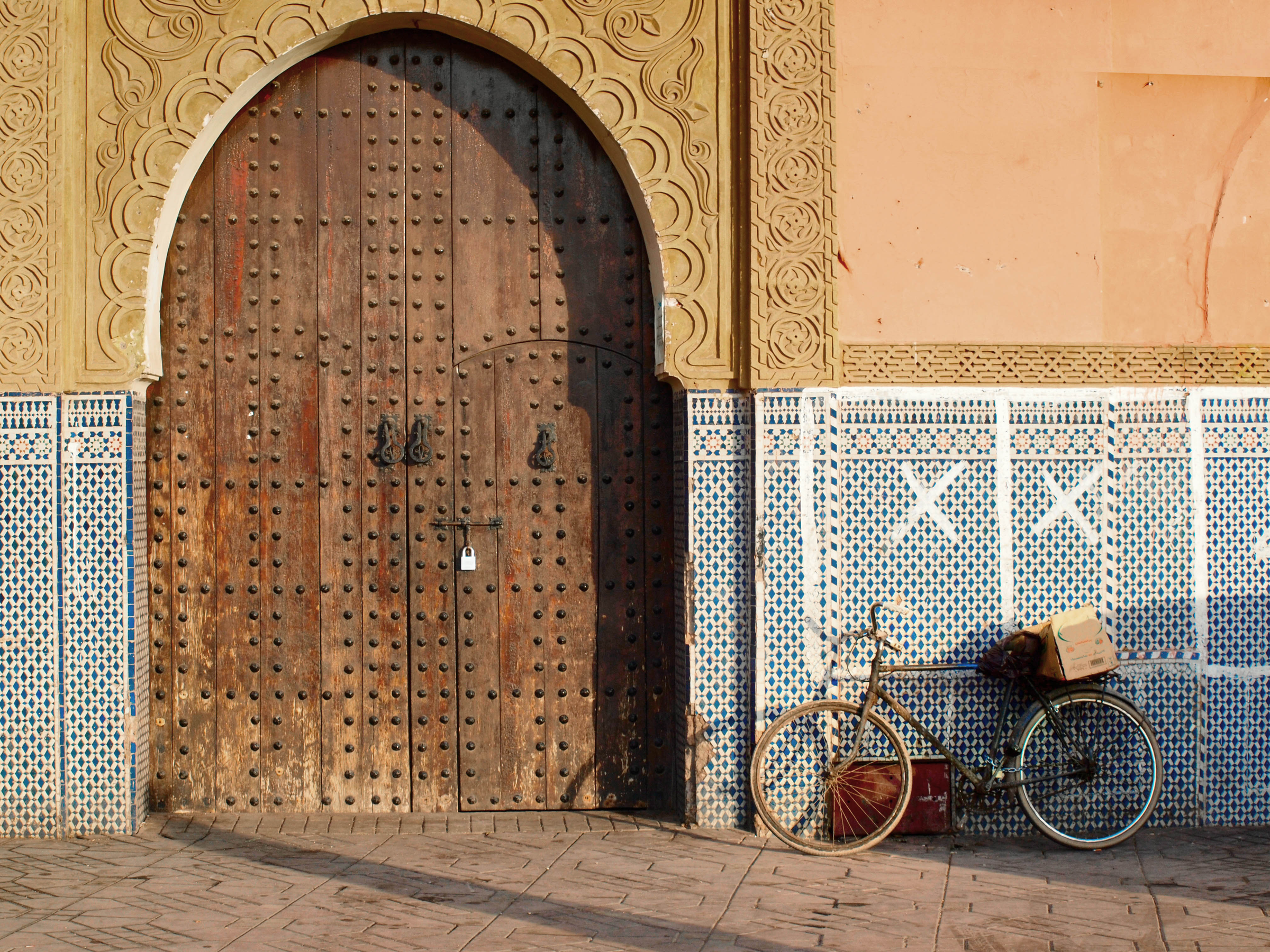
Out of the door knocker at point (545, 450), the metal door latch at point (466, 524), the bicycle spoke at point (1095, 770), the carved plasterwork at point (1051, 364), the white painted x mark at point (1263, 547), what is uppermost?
the carved plasterwork at point (1051, 364)

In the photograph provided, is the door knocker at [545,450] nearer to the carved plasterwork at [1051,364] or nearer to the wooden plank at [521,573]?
the wooden plank at [521,573]

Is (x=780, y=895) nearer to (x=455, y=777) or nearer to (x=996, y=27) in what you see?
(x=455, y=777)

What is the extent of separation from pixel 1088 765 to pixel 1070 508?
3.46ft

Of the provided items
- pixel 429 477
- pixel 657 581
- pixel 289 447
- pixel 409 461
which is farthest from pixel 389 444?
pixel 657 581

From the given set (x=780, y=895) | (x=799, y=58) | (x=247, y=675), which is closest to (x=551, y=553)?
(x=247, y=675)

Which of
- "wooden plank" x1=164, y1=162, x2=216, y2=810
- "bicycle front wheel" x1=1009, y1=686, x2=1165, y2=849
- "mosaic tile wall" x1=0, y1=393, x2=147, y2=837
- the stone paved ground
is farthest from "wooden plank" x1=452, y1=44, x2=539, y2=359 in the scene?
"bicycle front wheel" x1=1009, y1=686, x2=1165, y2=849

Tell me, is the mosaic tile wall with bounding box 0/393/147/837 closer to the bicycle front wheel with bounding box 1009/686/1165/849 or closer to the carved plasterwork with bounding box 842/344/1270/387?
the carved plasterwork with bounding box 842/344/1270/387

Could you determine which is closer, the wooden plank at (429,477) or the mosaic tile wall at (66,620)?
the mosaic tile wall at (66,620)

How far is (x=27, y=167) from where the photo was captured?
15.9 ft

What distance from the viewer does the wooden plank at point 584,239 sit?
5227 mm

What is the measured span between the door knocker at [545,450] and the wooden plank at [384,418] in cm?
57

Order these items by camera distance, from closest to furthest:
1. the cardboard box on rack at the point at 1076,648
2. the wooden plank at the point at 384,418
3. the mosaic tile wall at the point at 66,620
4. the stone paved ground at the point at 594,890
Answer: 1. the stone paved ground at the point at 594,890
2. the cardboard box on rack at the point at 1076,648
3. the mosaic tile wall at the point at 66,620
4. the wooden plank at the point at 384,418

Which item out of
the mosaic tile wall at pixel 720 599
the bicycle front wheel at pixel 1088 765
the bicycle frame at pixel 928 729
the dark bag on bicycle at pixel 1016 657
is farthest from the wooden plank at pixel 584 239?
the bicycle front wheel at pixel 1088 765

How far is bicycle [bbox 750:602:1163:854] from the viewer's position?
4816 mm
